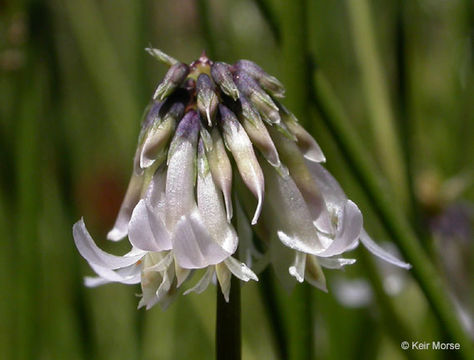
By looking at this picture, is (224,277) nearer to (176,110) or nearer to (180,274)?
(180,274)

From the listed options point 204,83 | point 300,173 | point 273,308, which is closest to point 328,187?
point 300,173

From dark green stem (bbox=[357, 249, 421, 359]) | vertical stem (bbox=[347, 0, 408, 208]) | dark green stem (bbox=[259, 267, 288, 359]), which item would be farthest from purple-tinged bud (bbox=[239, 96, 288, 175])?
vertical stem (bbox=[347, 0, 408, 208])

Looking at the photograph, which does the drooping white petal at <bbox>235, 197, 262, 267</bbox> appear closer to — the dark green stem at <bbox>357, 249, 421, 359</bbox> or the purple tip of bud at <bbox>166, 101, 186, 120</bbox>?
the purple tip of bud at <bbox>166, 101, 186, 120</bbox>

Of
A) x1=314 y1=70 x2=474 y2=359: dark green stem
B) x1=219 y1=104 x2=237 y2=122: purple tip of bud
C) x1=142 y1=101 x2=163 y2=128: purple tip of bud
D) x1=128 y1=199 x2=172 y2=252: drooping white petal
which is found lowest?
x1=314 y1=70 x2=474 y2=359: dark green stem

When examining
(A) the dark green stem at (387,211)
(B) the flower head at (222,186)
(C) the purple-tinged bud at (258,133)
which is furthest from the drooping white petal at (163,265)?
(A) the dark green stem at (387,211)

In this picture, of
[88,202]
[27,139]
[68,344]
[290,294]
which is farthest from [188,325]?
[290,294]
